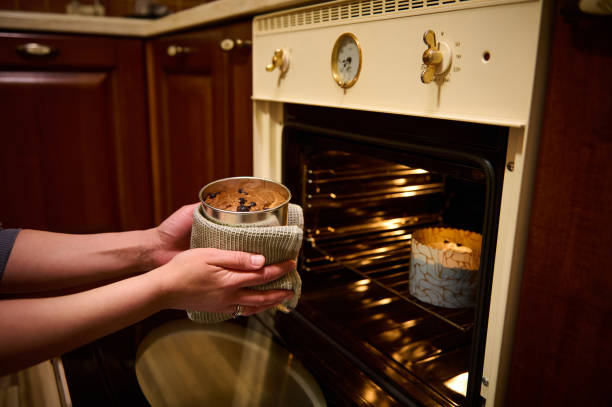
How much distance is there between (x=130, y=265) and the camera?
0.81 meters

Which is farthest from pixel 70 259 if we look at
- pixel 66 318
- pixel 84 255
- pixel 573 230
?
pixel 573 230

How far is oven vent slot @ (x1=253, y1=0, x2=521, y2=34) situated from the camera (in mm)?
545

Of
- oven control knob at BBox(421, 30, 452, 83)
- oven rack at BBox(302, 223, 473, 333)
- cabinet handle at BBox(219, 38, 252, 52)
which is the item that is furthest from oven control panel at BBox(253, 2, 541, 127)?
oven rack at BBox(302, 223, 473, 333)

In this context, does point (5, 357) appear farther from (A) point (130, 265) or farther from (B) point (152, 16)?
(B) point (152, 16)

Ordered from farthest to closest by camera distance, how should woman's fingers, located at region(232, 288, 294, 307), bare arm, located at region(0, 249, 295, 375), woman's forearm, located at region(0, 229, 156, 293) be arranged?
woman's forearm, located at region(0, 229, 156, 293) → woman's fingers, located at region(232, 288, 294, 307) → bare arm, located at region(0, 249, 295, 375)

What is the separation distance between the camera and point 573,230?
447mm

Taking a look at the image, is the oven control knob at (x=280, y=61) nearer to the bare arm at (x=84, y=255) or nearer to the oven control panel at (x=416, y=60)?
the oven control panel at (x=416, y=60)

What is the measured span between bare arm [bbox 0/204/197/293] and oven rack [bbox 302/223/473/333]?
0.29 m

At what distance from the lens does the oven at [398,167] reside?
0.50 metres

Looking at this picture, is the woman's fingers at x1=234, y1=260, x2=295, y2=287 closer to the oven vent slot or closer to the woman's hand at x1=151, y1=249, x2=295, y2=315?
the woman's hand at x1=151, y1=249, x2=295, y2=315

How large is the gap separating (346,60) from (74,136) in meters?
0.99

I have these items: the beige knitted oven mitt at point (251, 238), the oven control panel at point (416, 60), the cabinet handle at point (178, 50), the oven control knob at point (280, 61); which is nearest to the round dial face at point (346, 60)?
the oven control panel at point (416, 60)

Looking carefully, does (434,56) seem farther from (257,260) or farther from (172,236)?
(172,236)

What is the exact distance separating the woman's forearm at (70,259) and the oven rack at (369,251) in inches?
13.1
